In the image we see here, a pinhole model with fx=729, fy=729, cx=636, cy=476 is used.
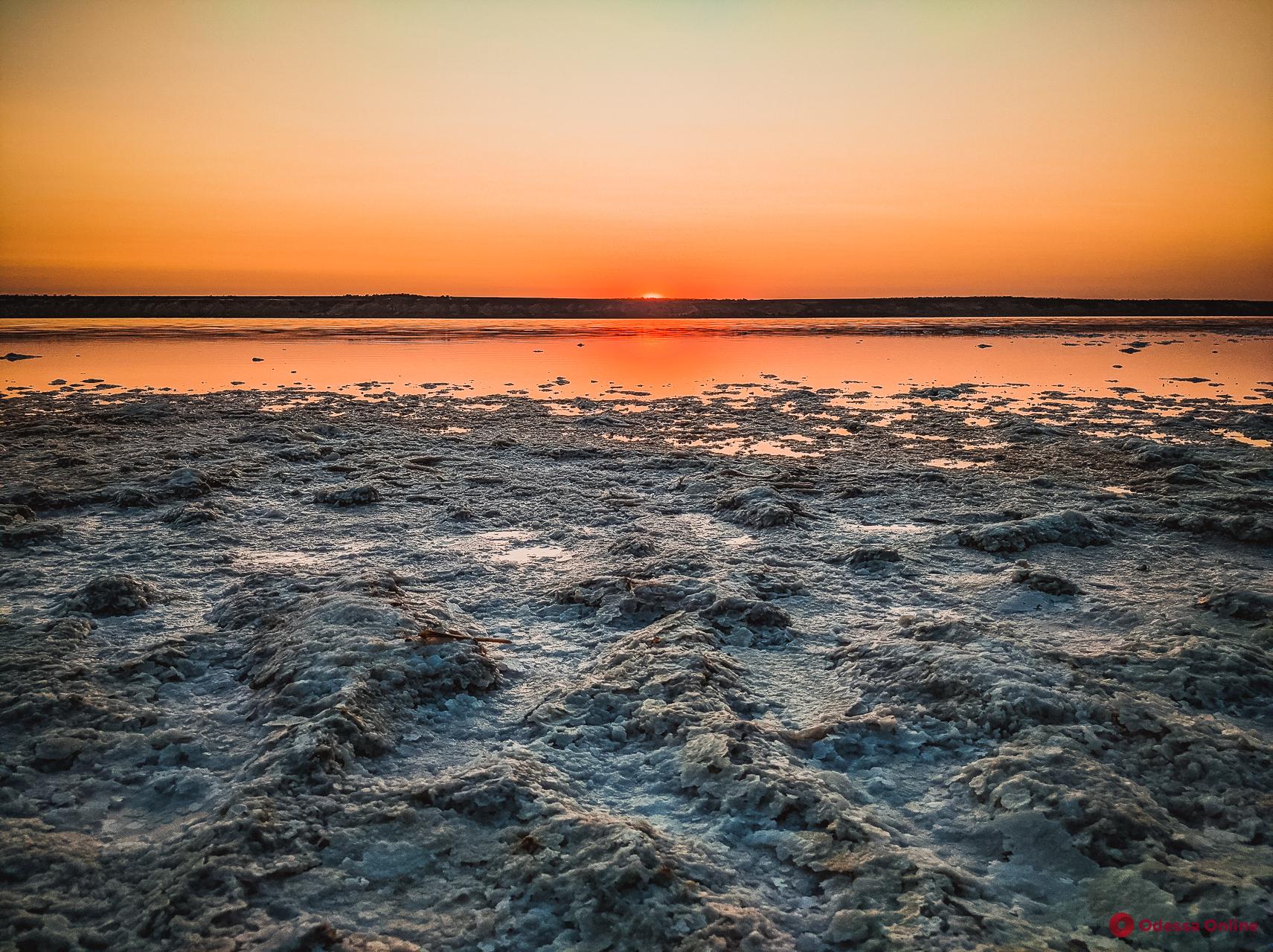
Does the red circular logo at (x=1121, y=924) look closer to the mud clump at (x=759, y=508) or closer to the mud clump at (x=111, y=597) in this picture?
the mud clump at (x=759, y=508)

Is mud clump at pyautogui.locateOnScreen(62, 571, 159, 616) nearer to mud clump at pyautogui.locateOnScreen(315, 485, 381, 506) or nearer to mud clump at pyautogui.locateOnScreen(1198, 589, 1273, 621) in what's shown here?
mud clump at pyautogui.locateOnScreen(315, 485, 381, 506)

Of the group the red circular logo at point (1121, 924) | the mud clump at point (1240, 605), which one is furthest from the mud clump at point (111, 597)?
the mud clump at point (1240, 605)

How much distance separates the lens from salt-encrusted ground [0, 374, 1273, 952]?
1995 millimetres

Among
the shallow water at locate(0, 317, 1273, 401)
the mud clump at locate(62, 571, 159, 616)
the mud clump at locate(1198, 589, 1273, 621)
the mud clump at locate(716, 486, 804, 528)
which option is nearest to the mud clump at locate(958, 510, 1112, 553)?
the mud clump at locate(1198, 589, 1273, 621)

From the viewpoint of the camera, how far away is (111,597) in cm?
391

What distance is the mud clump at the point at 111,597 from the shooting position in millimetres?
3855

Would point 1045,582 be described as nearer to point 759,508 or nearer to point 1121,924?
point 759,508

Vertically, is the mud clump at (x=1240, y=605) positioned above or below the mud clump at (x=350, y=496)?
below

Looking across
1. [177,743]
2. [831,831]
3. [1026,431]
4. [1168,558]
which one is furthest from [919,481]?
[177,743]

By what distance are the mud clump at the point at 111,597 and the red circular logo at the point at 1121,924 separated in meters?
4.42

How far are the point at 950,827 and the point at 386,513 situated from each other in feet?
15.3

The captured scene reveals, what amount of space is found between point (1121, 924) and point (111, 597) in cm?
458

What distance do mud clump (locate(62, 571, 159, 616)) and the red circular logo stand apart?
4.42 meters

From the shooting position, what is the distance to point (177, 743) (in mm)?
2764
